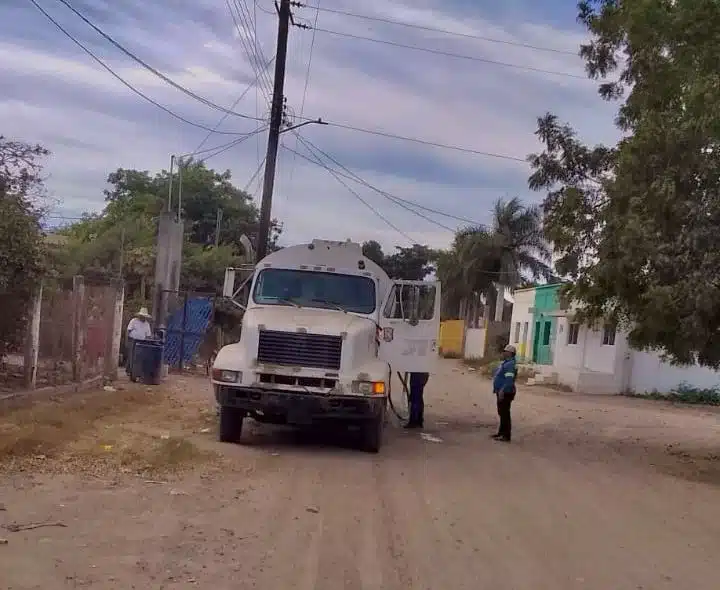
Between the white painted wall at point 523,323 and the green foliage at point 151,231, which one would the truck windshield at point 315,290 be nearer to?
the green foliage at point 151,231

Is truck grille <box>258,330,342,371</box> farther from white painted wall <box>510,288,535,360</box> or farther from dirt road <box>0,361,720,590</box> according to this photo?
white painted wall <box>510,288,535,360</box>

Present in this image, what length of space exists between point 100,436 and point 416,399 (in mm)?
6090

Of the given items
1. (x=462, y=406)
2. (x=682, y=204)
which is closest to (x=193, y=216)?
(x=462, y=406)

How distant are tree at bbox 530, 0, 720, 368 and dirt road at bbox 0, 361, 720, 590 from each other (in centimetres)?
236

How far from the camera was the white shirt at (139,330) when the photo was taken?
1994cm

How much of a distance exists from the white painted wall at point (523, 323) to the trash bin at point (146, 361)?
27.8 metres

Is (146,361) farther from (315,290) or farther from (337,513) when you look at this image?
(337,513)

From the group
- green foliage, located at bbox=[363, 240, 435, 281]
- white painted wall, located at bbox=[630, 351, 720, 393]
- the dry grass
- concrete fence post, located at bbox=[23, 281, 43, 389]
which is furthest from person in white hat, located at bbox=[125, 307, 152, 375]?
green foliage, located at bbox=[363, 240, 435, 281]

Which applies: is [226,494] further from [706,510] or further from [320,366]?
[706,510]

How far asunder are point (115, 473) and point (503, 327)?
148 feet

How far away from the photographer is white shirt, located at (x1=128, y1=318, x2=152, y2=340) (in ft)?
65.4

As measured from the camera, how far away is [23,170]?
13.7m

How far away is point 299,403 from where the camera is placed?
1194 centimetres

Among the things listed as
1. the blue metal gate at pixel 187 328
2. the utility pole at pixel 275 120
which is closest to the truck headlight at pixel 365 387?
the utility pole at pixel 275 120
